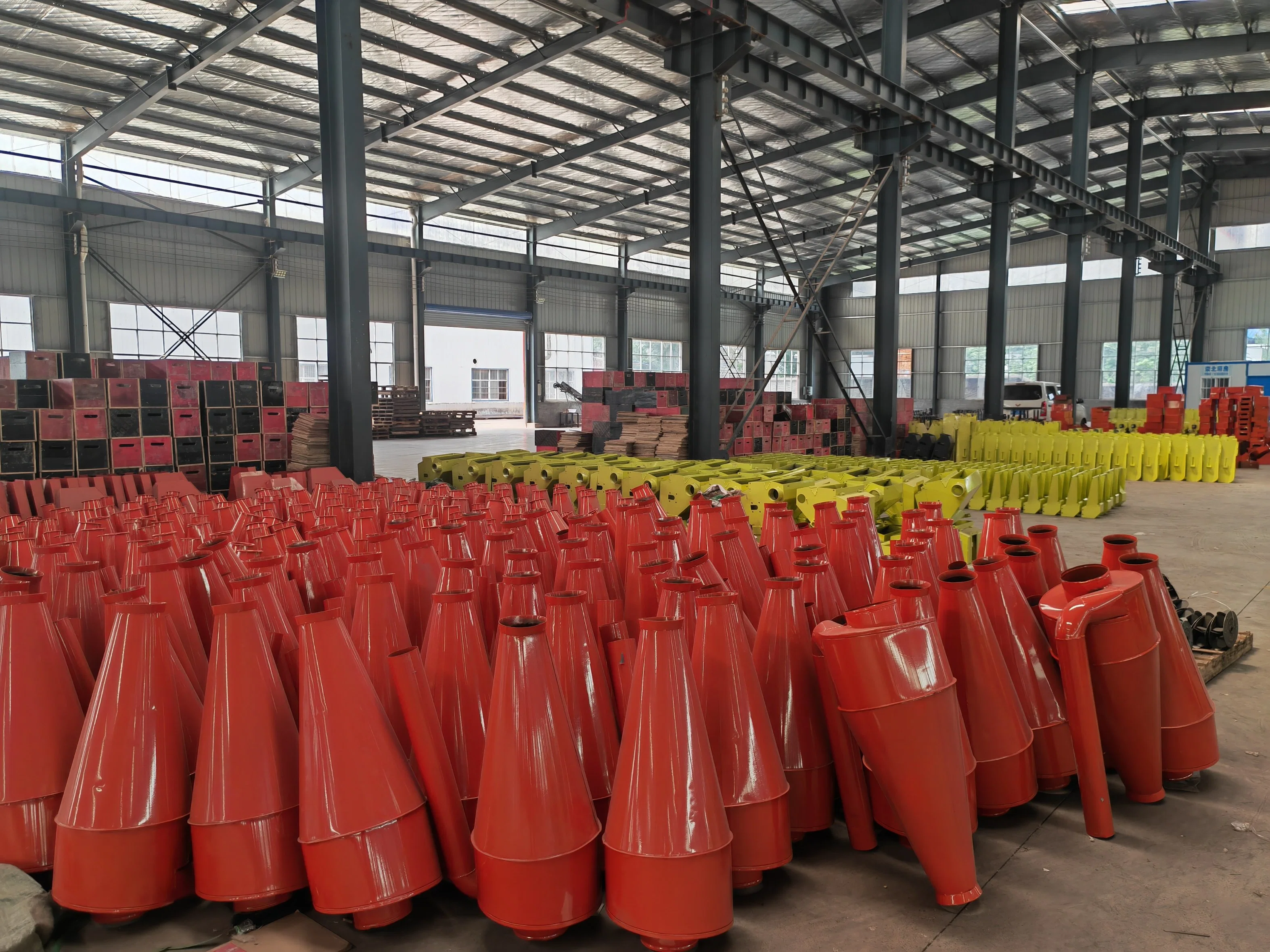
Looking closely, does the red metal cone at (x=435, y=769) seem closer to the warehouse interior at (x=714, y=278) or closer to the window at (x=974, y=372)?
the warehouse interior at (x=714, y=278)

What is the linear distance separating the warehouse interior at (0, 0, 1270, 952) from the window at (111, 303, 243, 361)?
0.09 m

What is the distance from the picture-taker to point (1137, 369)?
30.3 meters

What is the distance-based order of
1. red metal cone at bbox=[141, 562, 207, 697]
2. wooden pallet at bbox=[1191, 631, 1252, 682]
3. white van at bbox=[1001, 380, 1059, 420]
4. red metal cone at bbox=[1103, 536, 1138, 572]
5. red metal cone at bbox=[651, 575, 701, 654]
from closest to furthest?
red metal cone at bbox=[651, 575, 701, 654] → red metal cone at bbox=[141, 562, 207, 697] → red metal cone at bbox=[1103, 536, 1138, 572] → wooden pallet at bbox=[1191, 631, 1252, 682] → white van at bbox=[1001, 380, 1059, 420]

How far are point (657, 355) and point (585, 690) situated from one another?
3150 cm

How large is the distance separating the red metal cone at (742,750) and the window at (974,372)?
114 feet

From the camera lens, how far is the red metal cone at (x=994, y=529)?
10.1 feet

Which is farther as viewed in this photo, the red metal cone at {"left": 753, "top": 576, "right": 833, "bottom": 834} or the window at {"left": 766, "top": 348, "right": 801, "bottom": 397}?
the window at {"left": 766, "top": 348, "right": 801, "bottom": 397}

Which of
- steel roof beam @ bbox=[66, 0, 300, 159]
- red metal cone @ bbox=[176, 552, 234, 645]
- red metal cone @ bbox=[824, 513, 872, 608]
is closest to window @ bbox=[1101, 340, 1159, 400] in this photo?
steel roof beam @ bbox=[66, 0, 300, 159]

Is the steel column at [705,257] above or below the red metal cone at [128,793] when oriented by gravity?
above

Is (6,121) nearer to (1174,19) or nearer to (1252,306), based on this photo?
(1174,19)

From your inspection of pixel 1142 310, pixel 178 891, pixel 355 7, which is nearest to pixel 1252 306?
pixel 1142 310

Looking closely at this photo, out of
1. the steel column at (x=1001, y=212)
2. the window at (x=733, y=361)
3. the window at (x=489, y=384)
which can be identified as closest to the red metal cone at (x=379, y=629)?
the steel column at (x=1001, y=212)

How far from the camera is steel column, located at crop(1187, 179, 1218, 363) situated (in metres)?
27.3

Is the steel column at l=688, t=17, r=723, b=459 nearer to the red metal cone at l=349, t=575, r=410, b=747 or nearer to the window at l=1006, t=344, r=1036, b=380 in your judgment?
the red metal cone at l=349, t=575, r=410, b=747
